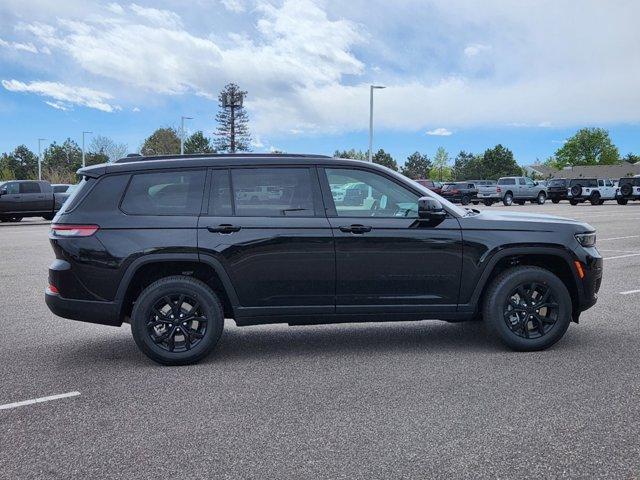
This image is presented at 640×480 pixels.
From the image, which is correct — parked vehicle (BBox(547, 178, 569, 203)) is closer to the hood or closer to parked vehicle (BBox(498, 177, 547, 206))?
parked vehicle (BBox(498, 177, 547, 206))

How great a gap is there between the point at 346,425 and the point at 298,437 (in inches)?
13.3

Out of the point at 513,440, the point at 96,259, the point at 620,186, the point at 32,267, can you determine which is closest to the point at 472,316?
the point at 513,440

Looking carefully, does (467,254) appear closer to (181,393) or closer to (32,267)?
(181,393)

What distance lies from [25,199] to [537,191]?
3152 cm

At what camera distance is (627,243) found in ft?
47.2

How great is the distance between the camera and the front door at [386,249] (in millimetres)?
5148

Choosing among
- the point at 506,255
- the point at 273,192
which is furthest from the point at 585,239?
the point at 273,192

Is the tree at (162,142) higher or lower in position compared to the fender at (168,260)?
higher

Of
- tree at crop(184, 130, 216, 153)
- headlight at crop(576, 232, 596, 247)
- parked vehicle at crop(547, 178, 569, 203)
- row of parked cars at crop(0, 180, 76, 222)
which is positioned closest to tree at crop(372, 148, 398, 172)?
tree at crop(184, 130, 216, 153)

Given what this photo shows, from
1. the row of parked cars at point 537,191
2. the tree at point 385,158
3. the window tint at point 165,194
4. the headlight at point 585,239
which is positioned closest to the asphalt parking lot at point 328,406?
the headlight at point 585,239

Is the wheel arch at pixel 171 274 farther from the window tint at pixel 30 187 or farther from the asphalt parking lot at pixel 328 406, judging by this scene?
the window tint at pixel 30 187

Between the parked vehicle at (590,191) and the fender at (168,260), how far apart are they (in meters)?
38.1

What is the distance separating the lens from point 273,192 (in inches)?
205

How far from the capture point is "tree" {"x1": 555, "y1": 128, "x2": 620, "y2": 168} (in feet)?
461
